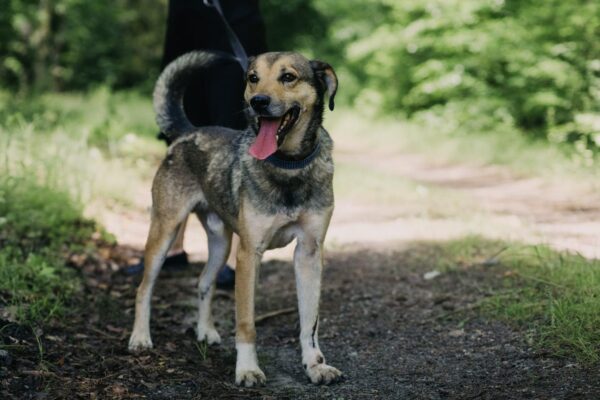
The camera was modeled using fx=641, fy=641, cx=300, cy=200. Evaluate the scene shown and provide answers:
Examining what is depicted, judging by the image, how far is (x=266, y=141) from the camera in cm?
345

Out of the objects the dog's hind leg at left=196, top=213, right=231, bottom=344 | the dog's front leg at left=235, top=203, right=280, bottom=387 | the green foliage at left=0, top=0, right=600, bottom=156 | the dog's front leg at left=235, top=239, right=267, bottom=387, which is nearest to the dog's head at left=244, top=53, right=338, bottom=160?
the dog's front leg at left=235, top=203, right=280, bottom=387

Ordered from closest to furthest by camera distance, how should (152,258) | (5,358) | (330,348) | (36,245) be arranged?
(5,358) < (330,348) < (152,258) < (36,245)

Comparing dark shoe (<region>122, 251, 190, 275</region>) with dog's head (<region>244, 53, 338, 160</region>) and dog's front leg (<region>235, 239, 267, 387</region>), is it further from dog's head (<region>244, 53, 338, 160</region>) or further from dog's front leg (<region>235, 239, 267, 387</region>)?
dog's head (<region>244, 53, 338, 160</region>)

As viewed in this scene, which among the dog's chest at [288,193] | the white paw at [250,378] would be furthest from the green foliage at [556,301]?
the white paw at [250,378]

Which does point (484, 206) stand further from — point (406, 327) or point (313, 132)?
point (313, 132)

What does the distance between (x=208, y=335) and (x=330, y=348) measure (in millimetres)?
799

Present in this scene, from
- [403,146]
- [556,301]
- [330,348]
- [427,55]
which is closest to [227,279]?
Answer: [330,348]

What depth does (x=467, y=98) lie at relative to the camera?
14891mm

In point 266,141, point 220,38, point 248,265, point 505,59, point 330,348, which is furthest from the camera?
point 505,59

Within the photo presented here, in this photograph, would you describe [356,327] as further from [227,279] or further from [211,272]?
[227,279]

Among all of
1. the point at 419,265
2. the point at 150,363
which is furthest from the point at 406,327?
the point at 150,363

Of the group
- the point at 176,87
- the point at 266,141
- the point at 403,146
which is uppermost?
the point at 176,87

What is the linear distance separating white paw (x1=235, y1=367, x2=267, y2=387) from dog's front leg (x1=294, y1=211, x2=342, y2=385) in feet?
0.90

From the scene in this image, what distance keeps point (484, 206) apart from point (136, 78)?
20851mm
